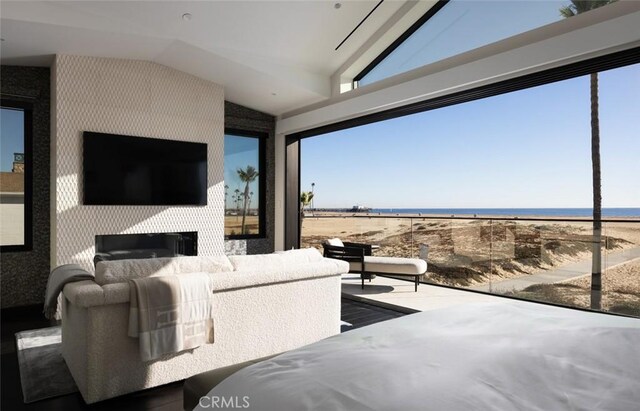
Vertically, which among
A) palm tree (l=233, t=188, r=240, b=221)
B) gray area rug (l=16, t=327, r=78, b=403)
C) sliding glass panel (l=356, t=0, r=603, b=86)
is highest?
sliding glass panel (l=356, t=0, r=603, b=86)

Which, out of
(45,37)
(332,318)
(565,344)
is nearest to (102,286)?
(332,318)

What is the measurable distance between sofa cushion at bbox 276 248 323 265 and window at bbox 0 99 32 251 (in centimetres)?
377

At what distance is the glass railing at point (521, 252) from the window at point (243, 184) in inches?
68.4

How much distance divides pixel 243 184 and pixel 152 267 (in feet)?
15.4

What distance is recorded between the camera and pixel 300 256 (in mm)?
3340

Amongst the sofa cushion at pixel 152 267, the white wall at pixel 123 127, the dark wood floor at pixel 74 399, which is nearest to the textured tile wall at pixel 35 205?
the white wall at pixel 123 127

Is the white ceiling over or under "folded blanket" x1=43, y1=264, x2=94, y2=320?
over

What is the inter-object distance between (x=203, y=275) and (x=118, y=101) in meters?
3.58

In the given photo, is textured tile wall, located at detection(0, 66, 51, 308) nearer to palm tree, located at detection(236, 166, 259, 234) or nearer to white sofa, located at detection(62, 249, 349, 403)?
white sofa, located at detection(62, 249, 349, 403)

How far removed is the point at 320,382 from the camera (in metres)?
1.09

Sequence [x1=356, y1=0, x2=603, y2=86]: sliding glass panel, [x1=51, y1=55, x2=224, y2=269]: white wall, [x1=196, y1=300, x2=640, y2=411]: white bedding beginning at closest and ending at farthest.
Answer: [x1=196, y1=300, x2=640, y2=411]: white bedding → [x1=356, y1=0, x2=603, y2=86]: sliding glass panel → [x1=51, y1=55, x2=224, y2=269]: white wall

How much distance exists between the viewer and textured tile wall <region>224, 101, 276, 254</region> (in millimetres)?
6891

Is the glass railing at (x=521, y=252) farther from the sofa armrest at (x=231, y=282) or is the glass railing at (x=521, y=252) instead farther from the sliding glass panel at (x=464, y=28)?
the sofa armrest at (x=231, y=282)

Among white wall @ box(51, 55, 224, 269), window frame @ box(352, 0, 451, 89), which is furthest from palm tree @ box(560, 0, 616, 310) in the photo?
white wall @ box(51, 55, 224, 269)
